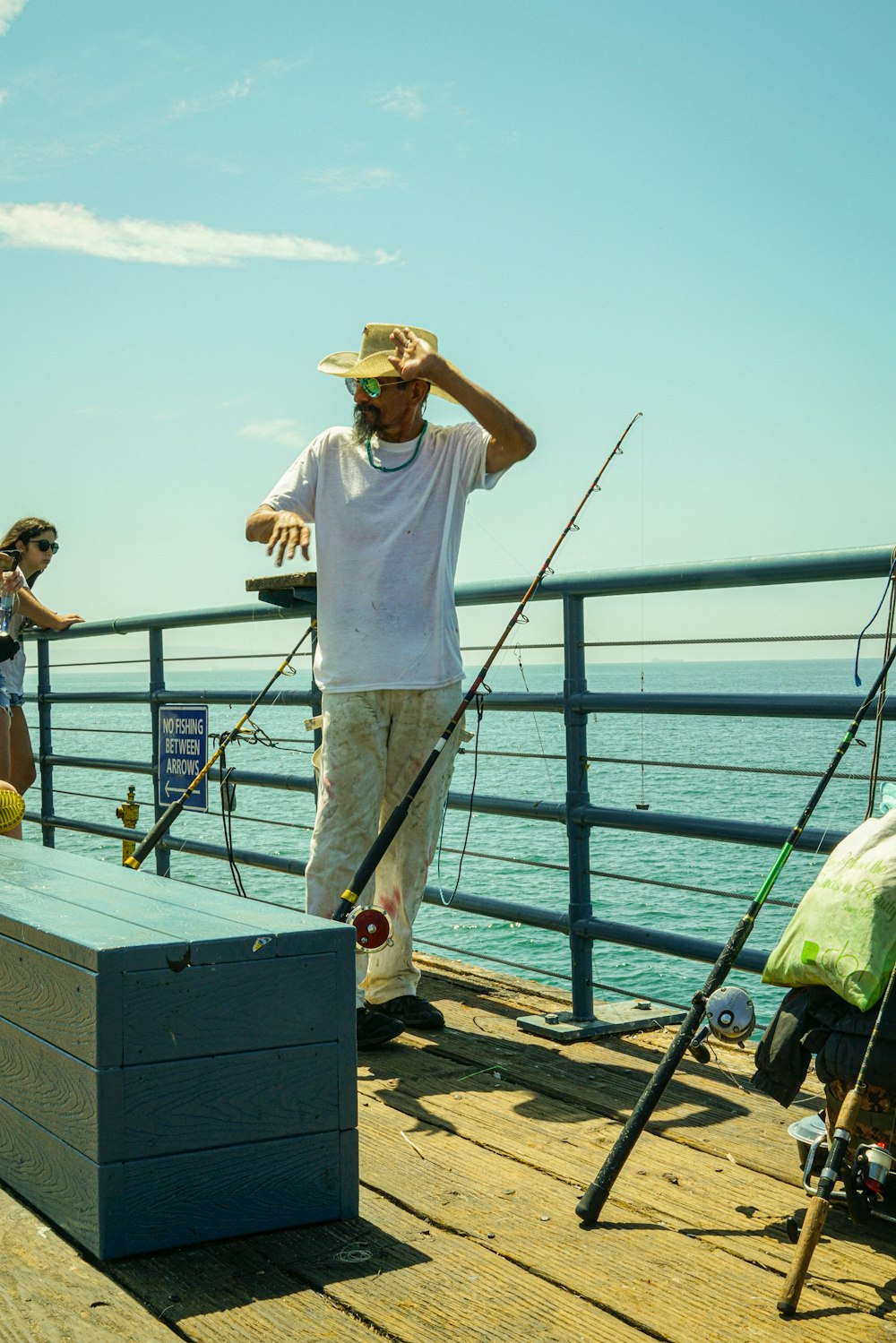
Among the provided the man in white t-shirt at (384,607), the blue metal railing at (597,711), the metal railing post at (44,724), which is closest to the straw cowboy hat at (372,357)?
the man in white t-shirt at (384,607)

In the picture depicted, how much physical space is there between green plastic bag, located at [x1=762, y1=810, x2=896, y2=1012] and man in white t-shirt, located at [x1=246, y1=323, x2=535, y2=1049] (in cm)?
146

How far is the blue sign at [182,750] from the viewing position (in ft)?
18.5

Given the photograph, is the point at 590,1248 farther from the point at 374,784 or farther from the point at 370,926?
the point at 374,784

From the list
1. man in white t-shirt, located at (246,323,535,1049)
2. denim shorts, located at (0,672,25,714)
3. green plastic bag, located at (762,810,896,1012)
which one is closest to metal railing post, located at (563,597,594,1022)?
man in white t-shirt, located at (246,323,535,1049)

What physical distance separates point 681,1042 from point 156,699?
4004mm

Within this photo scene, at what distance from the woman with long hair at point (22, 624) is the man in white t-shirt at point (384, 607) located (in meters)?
3.00

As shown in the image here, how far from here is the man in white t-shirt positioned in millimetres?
3748

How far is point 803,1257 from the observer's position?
201 cm

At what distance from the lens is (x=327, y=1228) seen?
2.38m

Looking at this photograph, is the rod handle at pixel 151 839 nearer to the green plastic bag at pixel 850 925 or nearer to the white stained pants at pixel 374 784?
the white stained pants at pixel 374 784

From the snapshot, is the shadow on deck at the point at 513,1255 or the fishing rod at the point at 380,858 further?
the fishing rod at the point at 380,858

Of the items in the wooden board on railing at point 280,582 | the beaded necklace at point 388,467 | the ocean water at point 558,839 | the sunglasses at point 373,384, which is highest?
the sunglasses at point 373,384

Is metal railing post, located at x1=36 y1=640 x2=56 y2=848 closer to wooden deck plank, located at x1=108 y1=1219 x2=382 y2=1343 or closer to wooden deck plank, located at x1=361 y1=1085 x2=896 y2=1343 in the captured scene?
wooden deck plank, located at x1=361 y1=1085 x2=896 y2=1343

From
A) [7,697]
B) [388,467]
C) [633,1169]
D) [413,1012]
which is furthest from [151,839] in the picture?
[7,697]
